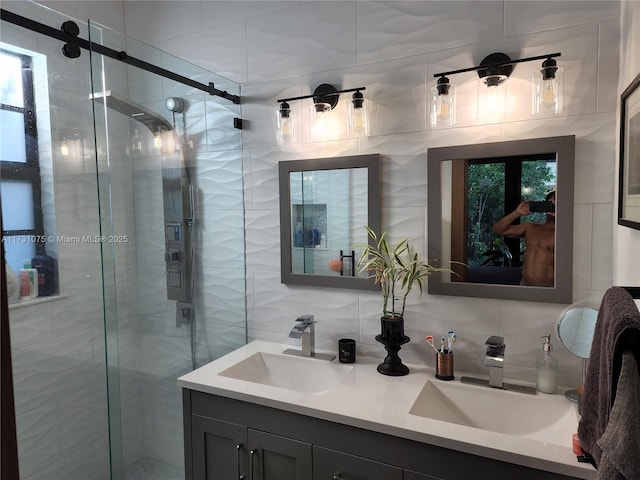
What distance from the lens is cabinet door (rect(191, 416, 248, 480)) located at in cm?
160

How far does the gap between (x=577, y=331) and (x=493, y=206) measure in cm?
52

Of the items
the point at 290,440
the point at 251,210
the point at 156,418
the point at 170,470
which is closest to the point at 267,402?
the point at 290,440

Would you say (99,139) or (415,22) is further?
(415,22)

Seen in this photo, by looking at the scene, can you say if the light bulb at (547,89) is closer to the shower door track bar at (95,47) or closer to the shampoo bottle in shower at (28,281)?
the shower door track bar at (95,47)

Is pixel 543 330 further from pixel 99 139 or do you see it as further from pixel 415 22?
pixel 99 139

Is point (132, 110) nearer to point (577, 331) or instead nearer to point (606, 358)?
point (606, 358)

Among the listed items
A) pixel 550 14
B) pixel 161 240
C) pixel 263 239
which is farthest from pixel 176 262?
pixel 550 14

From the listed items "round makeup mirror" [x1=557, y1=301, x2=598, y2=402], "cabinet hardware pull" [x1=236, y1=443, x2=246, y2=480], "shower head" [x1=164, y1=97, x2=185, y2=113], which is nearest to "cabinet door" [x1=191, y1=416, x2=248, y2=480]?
"cabinet hardware pull" [x1=236, y1=443, x2=246, y2=480]

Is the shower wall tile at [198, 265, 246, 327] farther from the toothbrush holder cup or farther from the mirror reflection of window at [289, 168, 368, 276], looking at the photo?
the toothbrush holder cup

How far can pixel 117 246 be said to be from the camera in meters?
1.65

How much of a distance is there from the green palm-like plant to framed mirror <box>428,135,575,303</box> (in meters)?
0.07

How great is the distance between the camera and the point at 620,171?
132 cm

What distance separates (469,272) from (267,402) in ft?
3.00

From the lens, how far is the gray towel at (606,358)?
2.15 feet
